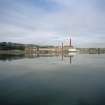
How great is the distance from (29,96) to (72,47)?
95.7 m

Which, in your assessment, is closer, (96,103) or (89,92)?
(96,103)

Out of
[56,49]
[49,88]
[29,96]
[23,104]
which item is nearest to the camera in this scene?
[23,104]

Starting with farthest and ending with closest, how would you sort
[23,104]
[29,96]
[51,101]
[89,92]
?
[89,92]
[29,96]
[51,101]
[23,104]

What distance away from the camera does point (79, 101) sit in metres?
5.71

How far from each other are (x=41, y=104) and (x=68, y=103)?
89cm

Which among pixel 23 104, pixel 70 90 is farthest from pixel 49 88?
pixel 23 104

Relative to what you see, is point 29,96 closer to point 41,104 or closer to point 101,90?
point 41,104

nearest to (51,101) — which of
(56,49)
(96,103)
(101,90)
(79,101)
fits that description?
(79,101)

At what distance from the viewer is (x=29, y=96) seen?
20.5ft

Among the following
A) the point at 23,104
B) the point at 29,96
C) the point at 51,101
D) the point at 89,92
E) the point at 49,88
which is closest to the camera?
the point at 23,104

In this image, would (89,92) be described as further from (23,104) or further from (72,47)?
(72,47)

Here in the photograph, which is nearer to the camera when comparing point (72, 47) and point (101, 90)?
point (101, 90)

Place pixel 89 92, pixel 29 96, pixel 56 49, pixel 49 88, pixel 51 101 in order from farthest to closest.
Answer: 1. pixel 56 49
2. pixel 49 88
3. pixel 89 92
4. pixel 29 96
5. pixel 51 101

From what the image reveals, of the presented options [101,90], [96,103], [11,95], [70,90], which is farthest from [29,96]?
[101,90]
